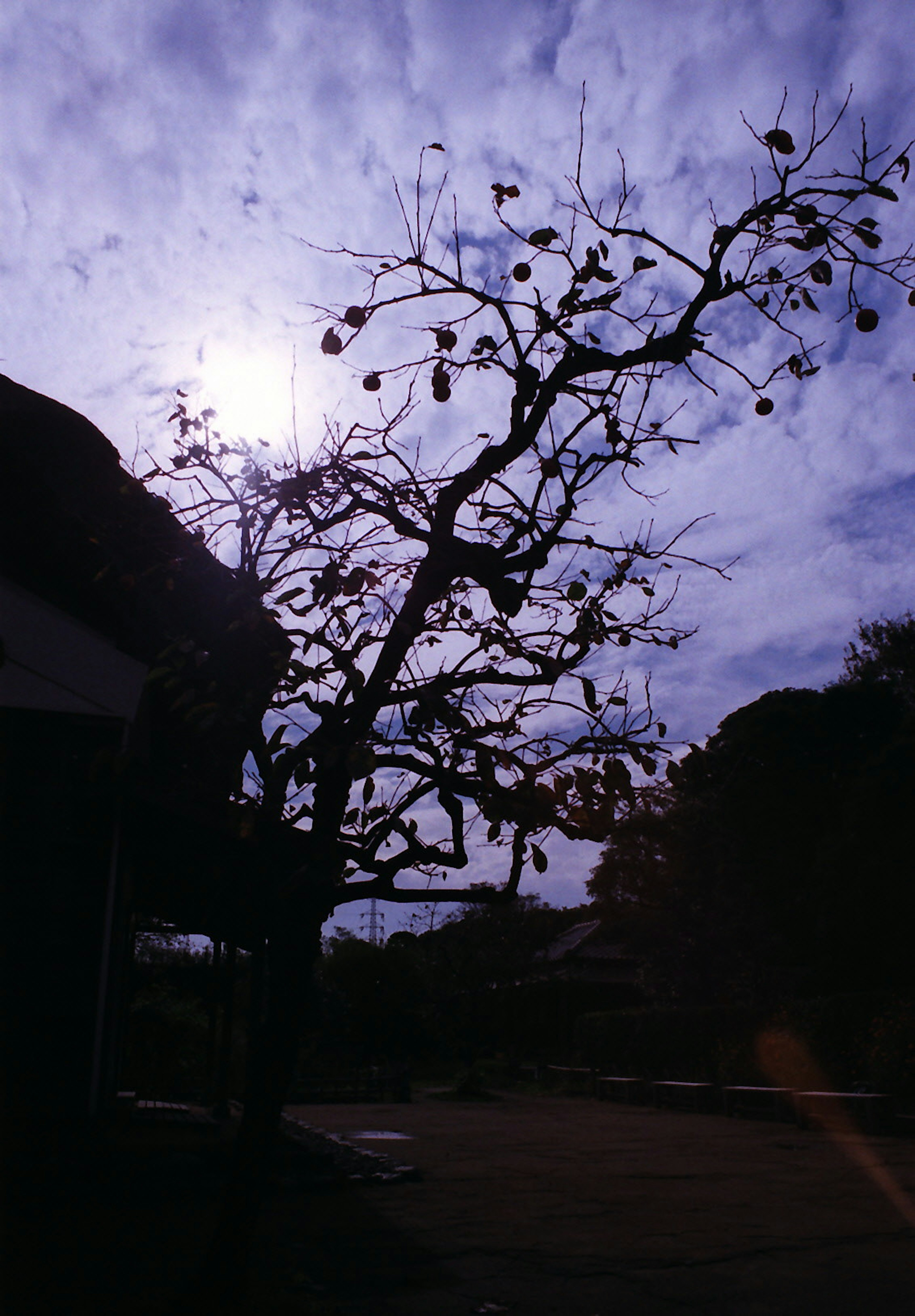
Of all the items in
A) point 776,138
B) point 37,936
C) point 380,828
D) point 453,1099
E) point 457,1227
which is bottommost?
point 453,1099

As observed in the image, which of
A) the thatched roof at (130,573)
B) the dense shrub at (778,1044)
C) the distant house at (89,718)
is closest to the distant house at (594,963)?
the dense shrub at (778,1044)

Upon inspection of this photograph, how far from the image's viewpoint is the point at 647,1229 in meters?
7.23

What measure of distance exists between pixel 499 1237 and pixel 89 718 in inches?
187

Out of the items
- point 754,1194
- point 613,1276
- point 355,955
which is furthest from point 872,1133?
point 355,955

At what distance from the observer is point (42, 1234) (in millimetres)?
5918

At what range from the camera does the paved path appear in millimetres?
5297

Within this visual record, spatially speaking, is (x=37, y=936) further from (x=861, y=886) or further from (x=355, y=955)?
(x=355, y=955)

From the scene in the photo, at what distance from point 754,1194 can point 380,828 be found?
21.7 ft

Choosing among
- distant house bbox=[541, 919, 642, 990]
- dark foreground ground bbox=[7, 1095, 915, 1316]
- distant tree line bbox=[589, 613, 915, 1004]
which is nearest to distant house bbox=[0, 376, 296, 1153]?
dark foreground ground bbox=[7, 1095, 915, 1316]

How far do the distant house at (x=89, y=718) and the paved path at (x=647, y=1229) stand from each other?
2.65 metres

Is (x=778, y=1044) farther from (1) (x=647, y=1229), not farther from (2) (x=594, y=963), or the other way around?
(2) (x=594, y=963)

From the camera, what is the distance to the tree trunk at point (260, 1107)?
422 cm

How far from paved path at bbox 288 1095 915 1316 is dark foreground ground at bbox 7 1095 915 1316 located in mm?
23

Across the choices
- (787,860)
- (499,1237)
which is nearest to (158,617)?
(499,1237)
